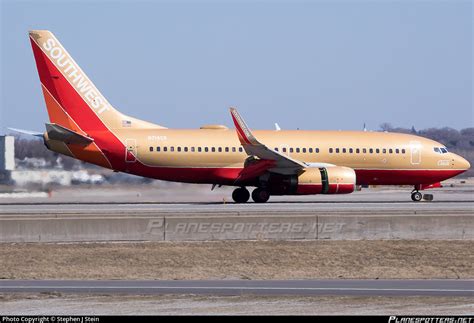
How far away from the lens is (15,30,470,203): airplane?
4266cm

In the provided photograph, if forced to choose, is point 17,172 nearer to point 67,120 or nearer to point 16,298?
point 67,120

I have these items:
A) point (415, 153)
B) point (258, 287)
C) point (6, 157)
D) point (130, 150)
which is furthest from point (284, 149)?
point (258, 287)

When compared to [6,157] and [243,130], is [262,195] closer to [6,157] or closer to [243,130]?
[243,130]

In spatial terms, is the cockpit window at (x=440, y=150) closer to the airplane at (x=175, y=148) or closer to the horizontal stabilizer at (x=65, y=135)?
the airplane at (x=175, y=148)

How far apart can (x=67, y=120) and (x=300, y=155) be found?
11.2 metres

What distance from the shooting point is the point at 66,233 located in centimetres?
2803

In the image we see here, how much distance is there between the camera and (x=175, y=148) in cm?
4378

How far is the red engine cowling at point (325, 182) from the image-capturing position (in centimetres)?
4238

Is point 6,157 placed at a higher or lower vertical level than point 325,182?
higher

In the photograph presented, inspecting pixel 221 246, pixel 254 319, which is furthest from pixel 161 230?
pixel 254 319
